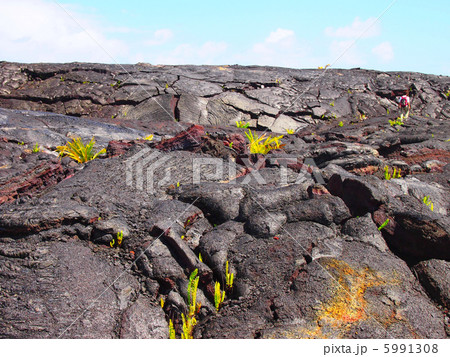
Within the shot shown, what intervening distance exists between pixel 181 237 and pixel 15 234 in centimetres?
169

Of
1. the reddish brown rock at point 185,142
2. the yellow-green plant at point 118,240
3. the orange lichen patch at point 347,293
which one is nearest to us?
the orange lichen patch at point 347,293

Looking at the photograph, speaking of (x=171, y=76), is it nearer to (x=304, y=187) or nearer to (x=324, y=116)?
(x=324, y=116)

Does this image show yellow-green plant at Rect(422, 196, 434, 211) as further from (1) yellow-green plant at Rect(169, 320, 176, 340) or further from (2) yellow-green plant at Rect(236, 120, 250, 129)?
(2) yellow-green plant at Rect(236, 120, 250, 129)

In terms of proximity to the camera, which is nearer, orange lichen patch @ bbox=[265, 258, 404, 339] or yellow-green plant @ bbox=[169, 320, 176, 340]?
orange lichen patch @ bbox=[265, 258, 404, 339]

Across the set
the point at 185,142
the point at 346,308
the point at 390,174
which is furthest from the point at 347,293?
the point at 185,142

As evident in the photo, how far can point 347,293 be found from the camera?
9.46 ft

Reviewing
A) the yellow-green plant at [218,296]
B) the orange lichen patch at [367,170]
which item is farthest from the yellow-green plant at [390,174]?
the yellow-green plant at [218,296]

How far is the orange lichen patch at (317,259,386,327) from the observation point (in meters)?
2.68

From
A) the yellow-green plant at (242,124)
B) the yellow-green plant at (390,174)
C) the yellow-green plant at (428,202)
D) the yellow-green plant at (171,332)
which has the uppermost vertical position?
the yellow-green plant at (242,124)

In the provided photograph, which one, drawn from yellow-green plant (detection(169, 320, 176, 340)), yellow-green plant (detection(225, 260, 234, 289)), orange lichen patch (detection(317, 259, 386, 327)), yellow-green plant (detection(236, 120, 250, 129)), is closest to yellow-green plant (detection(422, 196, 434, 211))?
orange lichen patch (detection(317, 259, 386, 327))

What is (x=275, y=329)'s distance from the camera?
8.55 feet

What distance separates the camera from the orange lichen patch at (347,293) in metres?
2.68

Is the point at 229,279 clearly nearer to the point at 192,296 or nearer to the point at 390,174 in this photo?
the point at 192,296

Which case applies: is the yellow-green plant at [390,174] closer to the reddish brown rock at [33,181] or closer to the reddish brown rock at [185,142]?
the reddish brown rock at [185,142]
